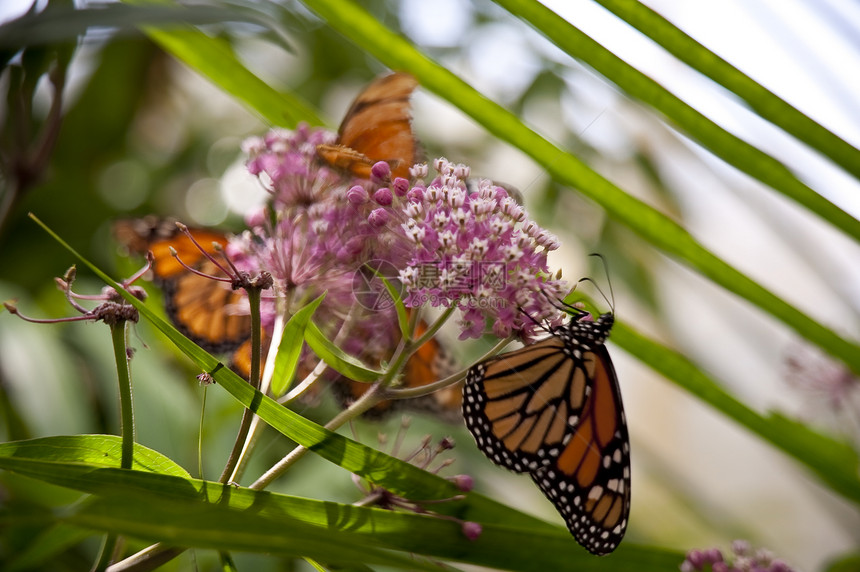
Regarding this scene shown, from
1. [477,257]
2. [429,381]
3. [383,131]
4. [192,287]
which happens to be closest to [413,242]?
[477,257]

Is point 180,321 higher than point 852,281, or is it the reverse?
point 852,281

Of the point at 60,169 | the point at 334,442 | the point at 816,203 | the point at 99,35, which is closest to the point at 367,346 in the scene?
the point at 334,442

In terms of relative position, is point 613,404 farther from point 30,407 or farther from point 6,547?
point 30,407

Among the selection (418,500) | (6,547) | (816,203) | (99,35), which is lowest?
(6,547)

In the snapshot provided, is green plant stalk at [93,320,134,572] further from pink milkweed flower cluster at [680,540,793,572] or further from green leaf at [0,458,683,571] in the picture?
pink milkweed flower cluster at [680,540,793,572]

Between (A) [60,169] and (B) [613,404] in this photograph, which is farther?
(A) [60,169]

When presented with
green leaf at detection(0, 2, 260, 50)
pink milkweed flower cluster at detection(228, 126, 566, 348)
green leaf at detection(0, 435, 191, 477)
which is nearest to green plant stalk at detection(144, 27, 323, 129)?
pink milkweed flower cluster at detection(228, 126, 566, 348)

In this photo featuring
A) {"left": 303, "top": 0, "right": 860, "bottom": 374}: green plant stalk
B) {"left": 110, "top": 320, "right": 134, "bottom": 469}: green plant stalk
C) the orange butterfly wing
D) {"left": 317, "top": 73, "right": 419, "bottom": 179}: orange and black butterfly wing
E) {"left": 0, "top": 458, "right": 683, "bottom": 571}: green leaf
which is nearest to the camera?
{"left": 0, "top": 458, "right": 683, "bottom": 571}: green leaf
